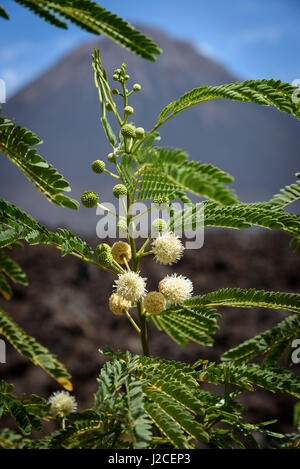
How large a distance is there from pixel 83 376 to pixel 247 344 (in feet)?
6.32

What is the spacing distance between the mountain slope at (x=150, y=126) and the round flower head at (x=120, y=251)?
837cm

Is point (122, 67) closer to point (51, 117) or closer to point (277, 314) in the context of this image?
point (277, 314)

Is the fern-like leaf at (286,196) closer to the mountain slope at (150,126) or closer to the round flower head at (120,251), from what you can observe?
the round flower head at (120,251)

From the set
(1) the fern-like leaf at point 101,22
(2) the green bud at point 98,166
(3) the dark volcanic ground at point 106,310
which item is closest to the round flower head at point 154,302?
(2) the green bud at point 98,166

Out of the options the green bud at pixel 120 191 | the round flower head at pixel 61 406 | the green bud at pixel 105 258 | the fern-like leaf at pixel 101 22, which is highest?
the fern-like leaf at pixel 101 22

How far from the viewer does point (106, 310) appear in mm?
3084

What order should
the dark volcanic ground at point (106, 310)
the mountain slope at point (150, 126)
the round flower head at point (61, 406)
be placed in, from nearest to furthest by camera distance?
the round flower head at point (61, 406)
the dark volcanic ground at point (106, 310)
the mountain slope at point (150, 126)

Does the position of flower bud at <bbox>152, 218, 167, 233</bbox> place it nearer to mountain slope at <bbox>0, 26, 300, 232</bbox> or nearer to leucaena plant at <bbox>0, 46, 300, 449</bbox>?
leucaena plant at <bbox>0, 46, 300, 449</bbox>

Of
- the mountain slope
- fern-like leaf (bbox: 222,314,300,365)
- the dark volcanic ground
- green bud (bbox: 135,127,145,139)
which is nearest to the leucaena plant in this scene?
green bud (bbox: 135,127,145,139)

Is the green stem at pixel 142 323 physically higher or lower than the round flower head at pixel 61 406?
higher

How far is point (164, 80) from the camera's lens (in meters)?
17.1

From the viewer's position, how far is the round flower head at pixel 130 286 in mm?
701

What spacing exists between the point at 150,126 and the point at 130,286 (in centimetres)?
1046

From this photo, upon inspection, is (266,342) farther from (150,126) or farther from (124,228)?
(150,126)
